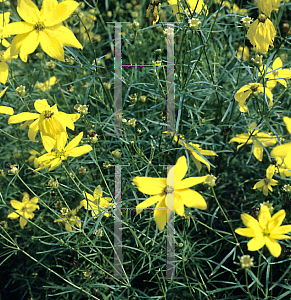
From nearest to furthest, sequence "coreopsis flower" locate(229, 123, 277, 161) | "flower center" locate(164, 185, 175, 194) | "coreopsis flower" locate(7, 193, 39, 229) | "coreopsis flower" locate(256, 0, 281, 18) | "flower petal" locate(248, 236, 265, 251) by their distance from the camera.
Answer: "flower petal" locate(248, 236, 265, 251) < "flower center" locate(164, 185, 175, 194) < "coreopsis flower" locate(256, 0, 281, 18) < "coreopsis flower" locate(229, 123, 277, 161) < "coreopsis flower" locate(7, 193, 39, 229)

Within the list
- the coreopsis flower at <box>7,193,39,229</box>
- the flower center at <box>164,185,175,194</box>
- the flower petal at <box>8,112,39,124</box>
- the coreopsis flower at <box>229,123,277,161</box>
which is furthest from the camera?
the coreopsis flower at <box>7,193,39,229</box>

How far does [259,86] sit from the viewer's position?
41.8 inches

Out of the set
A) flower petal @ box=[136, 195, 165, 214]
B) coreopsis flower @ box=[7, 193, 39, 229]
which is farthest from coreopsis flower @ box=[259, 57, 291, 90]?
coreopsis flower @ box=[7, 193, 39, 229]

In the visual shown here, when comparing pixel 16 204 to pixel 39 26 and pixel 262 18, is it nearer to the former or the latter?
pixel 39 26

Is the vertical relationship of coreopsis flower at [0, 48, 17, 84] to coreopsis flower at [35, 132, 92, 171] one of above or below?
above

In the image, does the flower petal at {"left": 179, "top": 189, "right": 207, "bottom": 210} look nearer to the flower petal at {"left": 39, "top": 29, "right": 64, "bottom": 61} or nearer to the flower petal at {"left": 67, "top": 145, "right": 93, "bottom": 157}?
the flower petal at {"left": 67, "top": 145, "right": 93, "bottom": 157}

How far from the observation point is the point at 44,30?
0.88 meters

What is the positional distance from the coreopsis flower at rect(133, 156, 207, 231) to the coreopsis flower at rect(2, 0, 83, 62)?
40 centimetres

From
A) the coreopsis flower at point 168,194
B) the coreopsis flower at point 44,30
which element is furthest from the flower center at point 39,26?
the coreopsis flower at point 168,194

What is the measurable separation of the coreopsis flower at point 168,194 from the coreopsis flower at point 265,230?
0.13 metres

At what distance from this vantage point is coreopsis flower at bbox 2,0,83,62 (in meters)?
0.85

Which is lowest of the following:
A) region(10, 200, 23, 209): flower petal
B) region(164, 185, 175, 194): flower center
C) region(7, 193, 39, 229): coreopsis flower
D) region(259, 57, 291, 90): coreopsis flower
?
region(7, 193, 39, 229): coreopsis flower

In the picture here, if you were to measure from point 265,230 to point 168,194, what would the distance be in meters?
0.25

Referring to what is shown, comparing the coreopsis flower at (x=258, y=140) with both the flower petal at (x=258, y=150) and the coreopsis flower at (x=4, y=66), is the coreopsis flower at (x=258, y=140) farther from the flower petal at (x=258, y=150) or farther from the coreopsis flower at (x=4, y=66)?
the coreopsis flower at (x=4, y=66)
